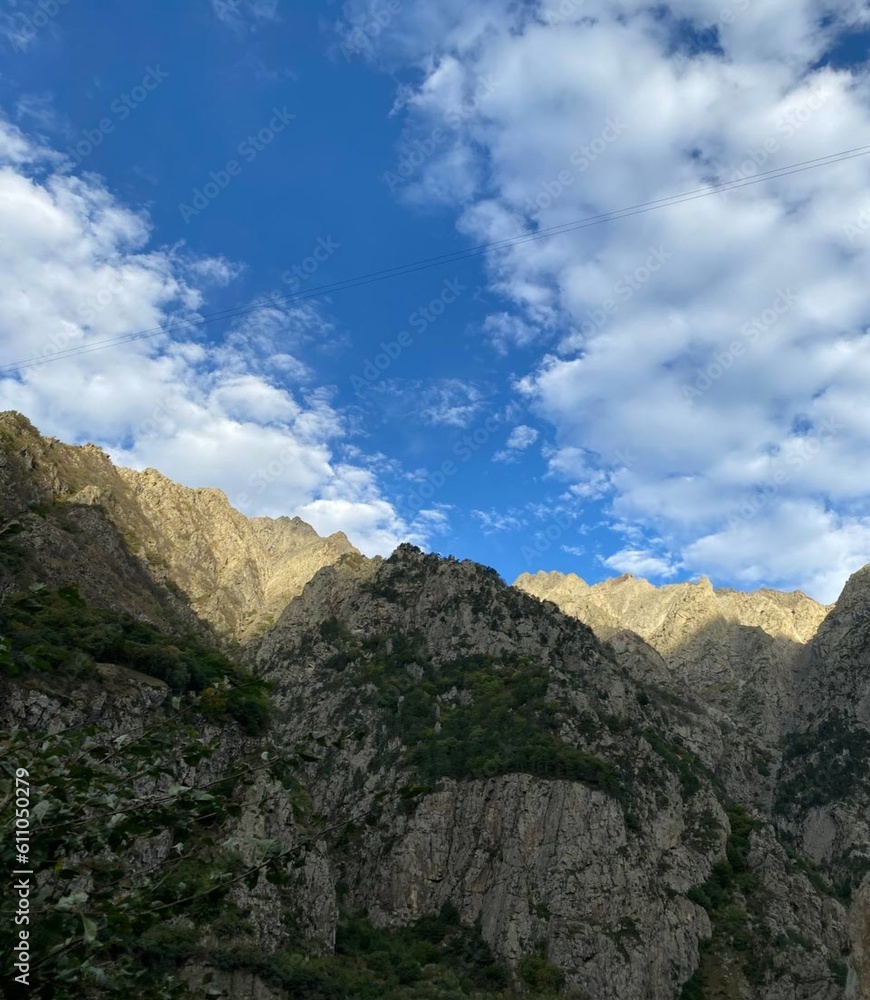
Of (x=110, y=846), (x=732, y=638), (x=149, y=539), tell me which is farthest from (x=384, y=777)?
(x=732, y=638)

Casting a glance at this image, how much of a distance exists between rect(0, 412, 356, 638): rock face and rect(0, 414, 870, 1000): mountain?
1.90 feet

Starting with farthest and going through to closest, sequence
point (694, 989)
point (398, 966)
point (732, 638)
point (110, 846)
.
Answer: point (732, 638) → point (694, 989) → point (398, 966) → point (110, 846)

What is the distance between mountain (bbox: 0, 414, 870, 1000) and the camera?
241 inches

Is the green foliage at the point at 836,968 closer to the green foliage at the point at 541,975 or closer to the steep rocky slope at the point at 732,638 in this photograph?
the green foliage at the point at 541,975

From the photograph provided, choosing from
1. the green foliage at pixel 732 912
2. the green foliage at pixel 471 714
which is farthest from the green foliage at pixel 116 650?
the green foliage at pixel 732 912

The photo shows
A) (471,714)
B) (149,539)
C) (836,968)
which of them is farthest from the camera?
(149,539)

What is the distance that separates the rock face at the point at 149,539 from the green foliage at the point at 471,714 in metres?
27.6

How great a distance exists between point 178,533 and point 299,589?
74.9 ft

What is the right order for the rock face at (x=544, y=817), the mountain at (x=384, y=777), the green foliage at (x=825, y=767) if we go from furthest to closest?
the green foliage at (x=825, y=767) → the rock face at (x=544, y=817) → the mountain at (x=384, y=777)

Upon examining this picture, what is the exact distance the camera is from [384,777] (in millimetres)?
74312

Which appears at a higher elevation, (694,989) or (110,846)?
(110,846)

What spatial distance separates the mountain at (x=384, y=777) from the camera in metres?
6.13

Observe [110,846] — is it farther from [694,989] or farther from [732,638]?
[732,638]

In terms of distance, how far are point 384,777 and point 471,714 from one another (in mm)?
11412
